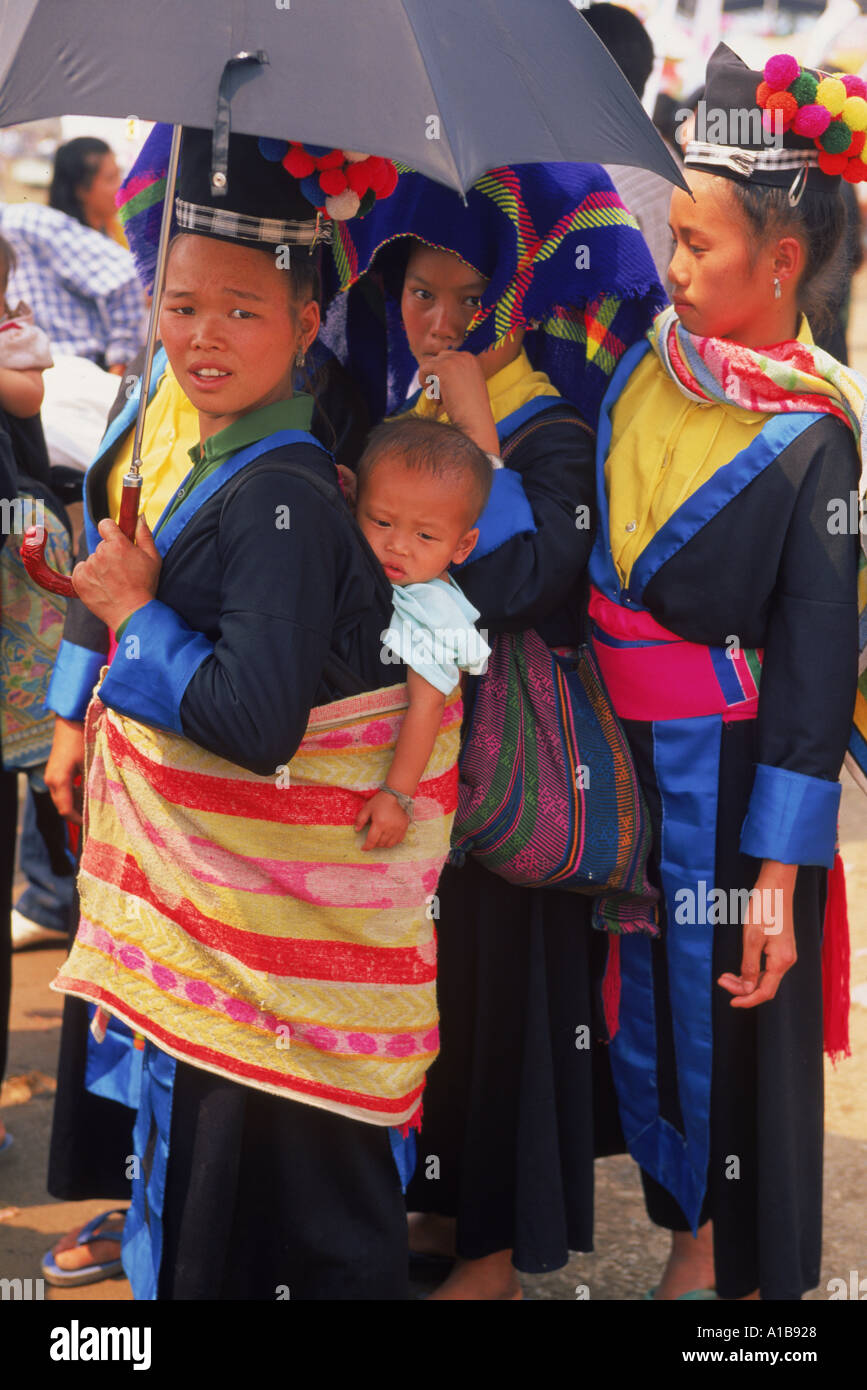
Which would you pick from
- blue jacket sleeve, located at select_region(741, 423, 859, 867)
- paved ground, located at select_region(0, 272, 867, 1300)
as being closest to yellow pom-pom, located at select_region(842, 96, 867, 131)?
blue jacket sleeve, located at select_region(741, 423, 859, 867)

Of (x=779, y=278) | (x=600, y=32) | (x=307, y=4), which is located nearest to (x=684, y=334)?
(x=779, y=278)

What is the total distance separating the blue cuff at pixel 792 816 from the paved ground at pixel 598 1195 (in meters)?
1.04

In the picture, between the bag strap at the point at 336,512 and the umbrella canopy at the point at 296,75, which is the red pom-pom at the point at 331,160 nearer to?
the umbrella canopy at the point at 296,75

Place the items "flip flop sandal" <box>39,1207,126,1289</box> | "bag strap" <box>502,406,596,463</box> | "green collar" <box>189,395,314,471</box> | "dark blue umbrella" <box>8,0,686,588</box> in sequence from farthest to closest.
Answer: "flip flop sandal" <box>39,1207,126,1289</box>
"bag strap" <box>502,406,596,463</box>
"green collar" <box>189,395,314,471</box>
"dark blue umbrella" <box>8,0,686,588</box>

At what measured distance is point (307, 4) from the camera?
1851 mm

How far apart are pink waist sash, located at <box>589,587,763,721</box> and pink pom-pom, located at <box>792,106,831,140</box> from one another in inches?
31.4

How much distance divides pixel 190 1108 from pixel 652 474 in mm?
1236

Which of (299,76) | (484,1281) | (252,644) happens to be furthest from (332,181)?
(484,1281)

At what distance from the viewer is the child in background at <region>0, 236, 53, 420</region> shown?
Answer: 316cm

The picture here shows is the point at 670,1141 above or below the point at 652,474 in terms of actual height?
below

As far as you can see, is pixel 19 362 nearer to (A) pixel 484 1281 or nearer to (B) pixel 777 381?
(B) pixel 777 381

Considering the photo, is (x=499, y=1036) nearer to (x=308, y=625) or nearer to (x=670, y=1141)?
(x=670, y=1141)

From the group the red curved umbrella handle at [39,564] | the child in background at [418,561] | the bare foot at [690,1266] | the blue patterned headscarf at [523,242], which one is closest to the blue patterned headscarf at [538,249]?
the blue patterned headscarf at [523,242]

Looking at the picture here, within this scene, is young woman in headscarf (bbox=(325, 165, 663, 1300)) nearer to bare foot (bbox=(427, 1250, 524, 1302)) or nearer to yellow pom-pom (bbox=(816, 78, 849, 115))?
bare foot (bbox=(427, 1250, 524, 1302))
